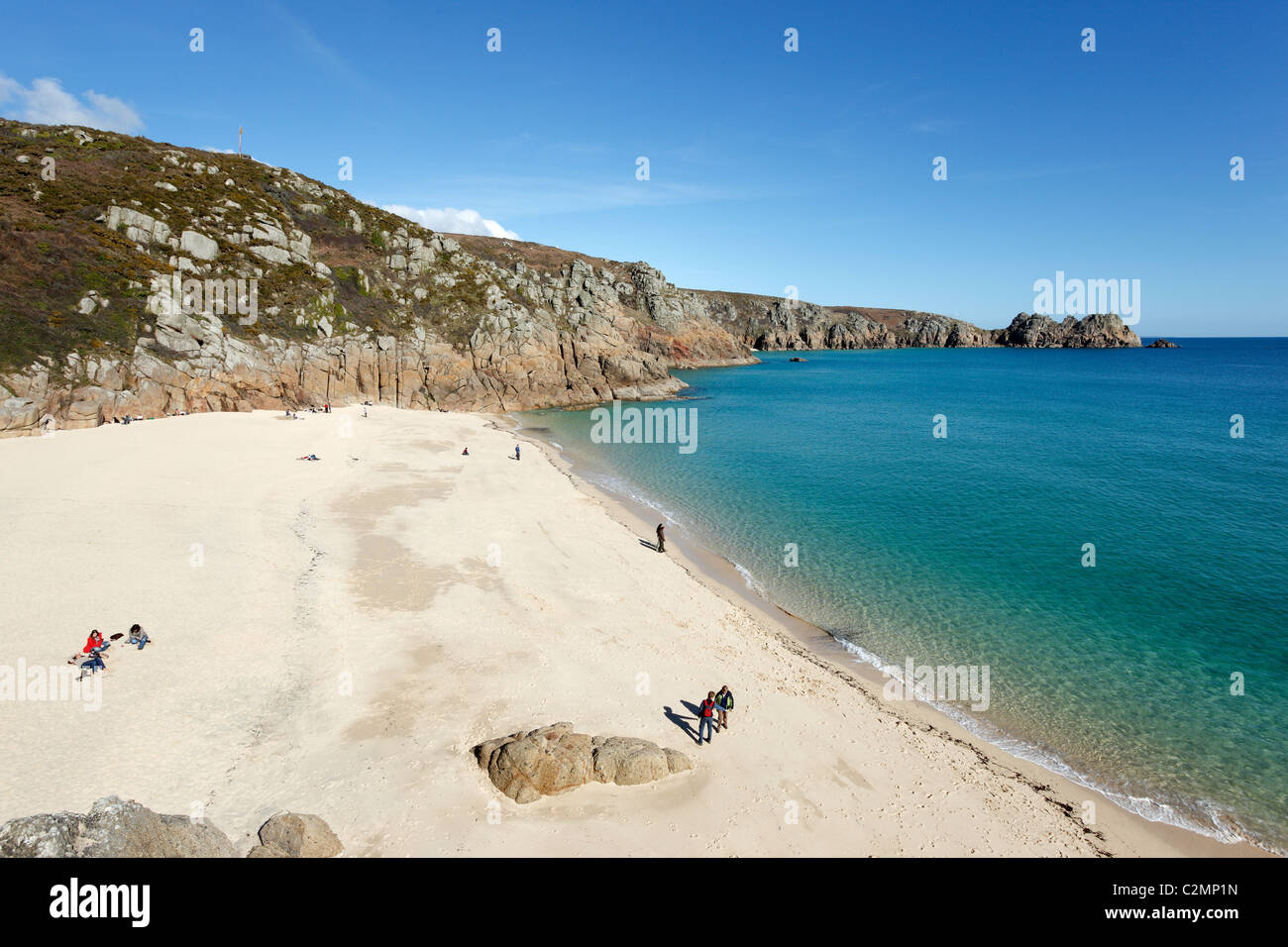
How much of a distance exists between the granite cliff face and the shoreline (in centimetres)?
4248

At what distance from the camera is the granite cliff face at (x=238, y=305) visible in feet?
140

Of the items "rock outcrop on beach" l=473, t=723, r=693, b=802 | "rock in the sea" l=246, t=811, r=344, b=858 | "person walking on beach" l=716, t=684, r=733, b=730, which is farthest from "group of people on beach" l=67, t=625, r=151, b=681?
"person walking on beach" l=716, t=684, r=733, b=730

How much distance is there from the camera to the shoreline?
1253cm

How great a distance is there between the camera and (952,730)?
52.1 feet

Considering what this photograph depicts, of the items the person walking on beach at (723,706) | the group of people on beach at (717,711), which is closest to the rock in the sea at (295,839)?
the group of people on beach at (717,711)

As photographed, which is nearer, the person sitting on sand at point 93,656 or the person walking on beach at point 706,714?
the person walking on beach at point 706,714

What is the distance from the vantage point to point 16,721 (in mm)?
12867

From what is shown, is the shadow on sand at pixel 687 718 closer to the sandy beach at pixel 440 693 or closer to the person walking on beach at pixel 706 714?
the sandy beach at pixel 440 693
